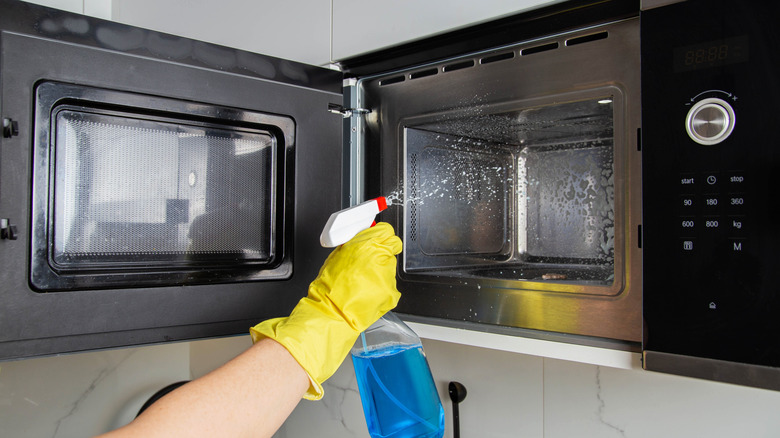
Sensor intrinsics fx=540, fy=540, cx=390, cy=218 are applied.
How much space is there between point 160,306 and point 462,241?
1.59 feet

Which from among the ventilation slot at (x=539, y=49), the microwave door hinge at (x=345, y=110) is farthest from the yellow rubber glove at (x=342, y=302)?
the ventilation slot at (x=539, y=49)

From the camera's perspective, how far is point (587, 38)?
663mm

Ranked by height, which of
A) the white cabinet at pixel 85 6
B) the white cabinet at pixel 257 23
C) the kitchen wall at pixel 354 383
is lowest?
the kitchen wall at pixel 354 383

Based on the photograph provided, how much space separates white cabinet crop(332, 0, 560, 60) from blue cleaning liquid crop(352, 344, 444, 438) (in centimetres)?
48

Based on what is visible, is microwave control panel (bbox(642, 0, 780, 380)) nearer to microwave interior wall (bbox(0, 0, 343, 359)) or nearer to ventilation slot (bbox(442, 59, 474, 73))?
ventilation slot (bbox(442, 59, 474, 73))

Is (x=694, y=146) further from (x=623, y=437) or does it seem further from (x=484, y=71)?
(x=623, y=437)

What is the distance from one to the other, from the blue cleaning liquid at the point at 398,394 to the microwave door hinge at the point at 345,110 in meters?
0.38

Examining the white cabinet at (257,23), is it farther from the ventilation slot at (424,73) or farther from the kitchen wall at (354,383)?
the ventilation slot at (424,73)

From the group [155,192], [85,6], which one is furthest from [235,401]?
[85,6]

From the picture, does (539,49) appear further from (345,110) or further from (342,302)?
(342,302)

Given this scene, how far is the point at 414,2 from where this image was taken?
2.64 ft

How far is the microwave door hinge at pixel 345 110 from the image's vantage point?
856mm

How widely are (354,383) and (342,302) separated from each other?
25.4 inches

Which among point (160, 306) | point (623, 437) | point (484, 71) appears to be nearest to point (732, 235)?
point (484, 71)
